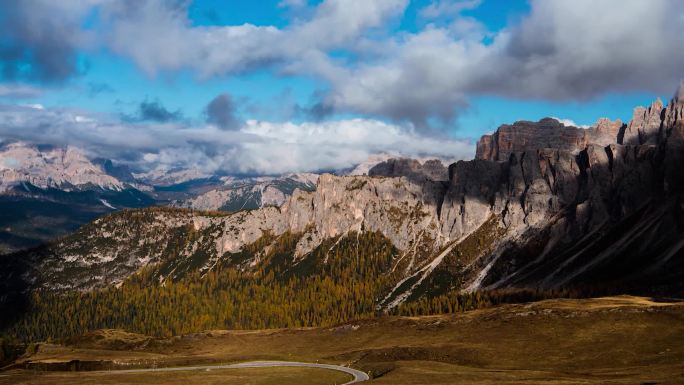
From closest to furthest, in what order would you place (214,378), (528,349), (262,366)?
(214,378), (528,349), (262,366)

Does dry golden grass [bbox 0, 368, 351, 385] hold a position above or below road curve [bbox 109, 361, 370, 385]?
above

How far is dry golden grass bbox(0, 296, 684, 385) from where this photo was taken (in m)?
93.6

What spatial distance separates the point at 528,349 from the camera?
12962 centimetres

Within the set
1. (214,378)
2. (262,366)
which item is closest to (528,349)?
(262,366)

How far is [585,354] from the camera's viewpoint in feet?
382

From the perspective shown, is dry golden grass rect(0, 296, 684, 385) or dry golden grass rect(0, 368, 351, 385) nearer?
dry golden grass rect(0, 296, 684, 385)

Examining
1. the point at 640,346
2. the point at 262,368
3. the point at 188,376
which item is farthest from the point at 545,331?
the point at 188,376

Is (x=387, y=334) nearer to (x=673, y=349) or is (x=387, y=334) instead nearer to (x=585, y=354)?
(x=585, y=354)

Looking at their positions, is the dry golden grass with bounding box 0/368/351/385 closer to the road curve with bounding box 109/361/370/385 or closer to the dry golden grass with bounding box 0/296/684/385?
the road curve with bounding box 109/361/370/385

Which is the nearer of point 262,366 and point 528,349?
point 528,349

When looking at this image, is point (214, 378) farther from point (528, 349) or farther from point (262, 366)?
point (528, 349)

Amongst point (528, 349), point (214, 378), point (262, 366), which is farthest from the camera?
point (262, 366)

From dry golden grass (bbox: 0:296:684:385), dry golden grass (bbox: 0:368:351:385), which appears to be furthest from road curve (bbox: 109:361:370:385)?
dry golden grass (bbox: 0:368:351:385)

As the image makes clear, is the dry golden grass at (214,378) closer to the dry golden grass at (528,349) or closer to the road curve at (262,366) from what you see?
the road curve at (262,366)
